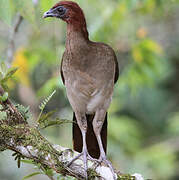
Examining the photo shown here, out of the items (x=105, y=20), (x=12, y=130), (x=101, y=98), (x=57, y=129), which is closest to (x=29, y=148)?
(x=12, y=130)

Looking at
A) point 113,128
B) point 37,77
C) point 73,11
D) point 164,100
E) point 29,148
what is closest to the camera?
point 29,148

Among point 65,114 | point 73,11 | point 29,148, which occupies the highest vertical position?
point 65,114

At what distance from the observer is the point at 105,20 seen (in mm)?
4504

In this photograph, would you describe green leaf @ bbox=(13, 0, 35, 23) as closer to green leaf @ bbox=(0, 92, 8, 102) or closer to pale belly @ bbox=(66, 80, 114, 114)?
green leaf @ bbox=(0, 92, 8, 102)

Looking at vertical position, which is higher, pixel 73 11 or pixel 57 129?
pixel 57 129

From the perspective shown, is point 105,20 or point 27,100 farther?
point 27,100

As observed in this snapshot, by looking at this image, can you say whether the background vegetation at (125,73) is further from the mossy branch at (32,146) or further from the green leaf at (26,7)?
the mossy branch at (32,146)

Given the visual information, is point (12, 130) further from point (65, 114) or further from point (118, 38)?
point (118, 38)

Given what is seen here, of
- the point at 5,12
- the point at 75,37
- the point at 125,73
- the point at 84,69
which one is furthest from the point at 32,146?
the point at 125,73

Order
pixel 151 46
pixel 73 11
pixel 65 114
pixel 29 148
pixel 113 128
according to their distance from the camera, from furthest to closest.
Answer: pixel 113 128
pixel 65 114
pixel 151 46
pixel 73 11
pixel 29 148

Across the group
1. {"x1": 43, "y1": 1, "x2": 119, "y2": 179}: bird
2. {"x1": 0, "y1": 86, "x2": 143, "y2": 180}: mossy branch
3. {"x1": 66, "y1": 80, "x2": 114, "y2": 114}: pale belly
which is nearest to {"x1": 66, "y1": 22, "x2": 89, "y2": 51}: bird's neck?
{"x1": 43, "y1": 1, "x2": 119, "y2": 179}: bird

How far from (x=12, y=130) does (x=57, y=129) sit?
428cm

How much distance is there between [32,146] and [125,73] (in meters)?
2.65

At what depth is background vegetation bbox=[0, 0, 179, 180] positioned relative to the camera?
15.1 ft
